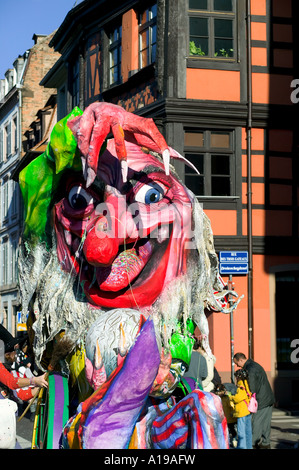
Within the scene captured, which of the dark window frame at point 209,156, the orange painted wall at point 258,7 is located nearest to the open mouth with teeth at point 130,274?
the dark window frame at point 209,156

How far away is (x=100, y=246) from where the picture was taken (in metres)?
4.03

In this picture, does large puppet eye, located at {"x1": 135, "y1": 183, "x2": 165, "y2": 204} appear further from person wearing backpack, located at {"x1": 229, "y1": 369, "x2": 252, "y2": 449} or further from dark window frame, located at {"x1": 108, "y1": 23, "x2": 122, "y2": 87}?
dark window frame, located at {"x1": 108, "y1": 23, "x2": 122, "y2": 87}

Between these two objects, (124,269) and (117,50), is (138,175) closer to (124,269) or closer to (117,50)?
(124,269)

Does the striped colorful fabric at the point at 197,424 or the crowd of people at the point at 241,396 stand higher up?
the striped colorful fabric at the point at 197,424

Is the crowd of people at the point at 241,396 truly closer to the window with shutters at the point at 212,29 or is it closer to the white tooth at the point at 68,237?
the white tooth at the point at 68,237

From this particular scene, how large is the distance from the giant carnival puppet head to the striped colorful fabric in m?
0.51

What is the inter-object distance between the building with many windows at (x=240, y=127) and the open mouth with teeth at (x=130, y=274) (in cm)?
1043

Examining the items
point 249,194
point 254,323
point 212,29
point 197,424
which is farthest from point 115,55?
point 197,424

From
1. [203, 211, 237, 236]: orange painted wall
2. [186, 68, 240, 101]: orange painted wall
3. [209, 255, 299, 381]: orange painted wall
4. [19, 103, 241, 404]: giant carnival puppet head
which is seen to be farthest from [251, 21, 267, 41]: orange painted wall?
[19, 103, 241, 404]: giant carnival puppet head

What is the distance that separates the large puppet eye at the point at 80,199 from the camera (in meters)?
4.46

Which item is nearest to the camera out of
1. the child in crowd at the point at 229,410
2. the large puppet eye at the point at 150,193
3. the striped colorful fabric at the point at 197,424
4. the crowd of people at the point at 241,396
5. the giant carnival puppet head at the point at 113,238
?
the striped colorful fabric at the point at 197,424
